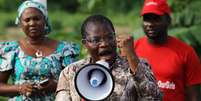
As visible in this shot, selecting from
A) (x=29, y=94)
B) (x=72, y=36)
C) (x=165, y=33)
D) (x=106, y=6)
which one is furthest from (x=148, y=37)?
(x=72, y=36)

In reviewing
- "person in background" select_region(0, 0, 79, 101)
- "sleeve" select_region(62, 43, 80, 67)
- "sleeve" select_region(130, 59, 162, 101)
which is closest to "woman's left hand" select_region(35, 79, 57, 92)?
"person in background" select_region(0, 0, 79, 101)

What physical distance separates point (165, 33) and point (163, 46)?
0.12 metres

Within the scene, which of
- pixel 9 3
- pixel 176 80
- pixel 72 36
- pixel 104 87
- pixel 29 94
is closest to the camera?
pixel 104 87

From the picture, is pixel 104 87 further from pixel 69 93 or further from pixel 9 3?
pixel 9 3

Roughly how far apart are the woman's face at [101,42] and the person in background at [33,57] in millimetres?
1089

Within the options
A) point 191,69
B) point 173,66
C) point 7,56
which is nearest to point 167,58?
point 173,66

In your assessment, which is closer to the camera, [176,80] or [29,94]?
[29,94]

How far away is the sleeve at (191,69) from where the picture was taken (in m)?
6.66

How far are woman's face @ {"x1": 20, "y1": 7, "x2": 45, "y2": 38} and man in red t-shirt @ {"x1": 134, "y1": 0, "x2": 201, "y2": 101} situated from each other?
3.01 feet

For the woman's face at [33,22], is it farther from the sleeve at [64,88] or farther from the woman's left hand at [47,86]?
the sleeve at [64,88]

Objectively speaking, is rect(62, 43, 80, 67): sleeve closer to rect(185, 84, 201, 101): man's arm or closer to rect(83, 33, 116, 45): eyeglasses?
rect(185, 84, 201, 101): man's arm

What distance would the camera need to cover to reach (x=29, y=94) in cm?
620

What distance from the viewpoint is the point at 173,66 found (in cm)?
662

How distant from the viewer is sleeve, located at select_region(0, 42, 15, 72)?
20.8ft
